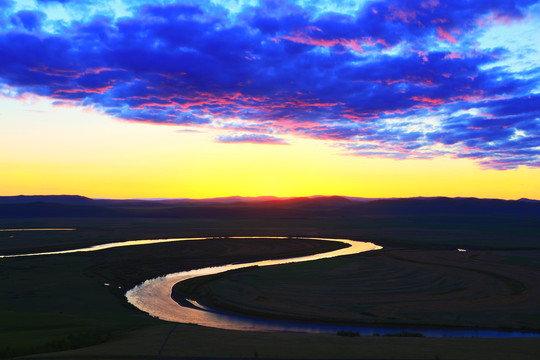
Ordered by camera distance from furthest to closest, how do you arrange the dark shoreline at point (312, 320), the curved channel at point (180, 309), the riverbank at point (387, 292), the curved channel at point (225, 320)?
1. the riverbank at point (387, 292)
2. the curved channel at point (180, 309)
3. the dark shoreline at point (312, 320)
4. the curved channel at point (225, 320)

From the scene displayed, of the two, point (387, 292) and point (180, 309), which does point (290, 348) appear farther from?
point (387, 292)

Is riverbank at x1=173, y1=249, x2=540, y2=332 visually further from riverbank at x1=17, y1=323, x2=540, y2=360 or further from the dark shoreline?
riverbank at x1=17, y1=323, x2=540, y2=360

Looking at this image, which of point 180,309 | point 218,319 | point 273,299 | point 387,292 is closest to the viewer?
Answer: point 218,319

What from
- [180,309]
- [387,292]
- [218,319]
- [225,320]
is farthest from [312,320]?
[180,309]

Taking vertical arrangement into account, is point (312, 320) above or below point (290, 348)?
below

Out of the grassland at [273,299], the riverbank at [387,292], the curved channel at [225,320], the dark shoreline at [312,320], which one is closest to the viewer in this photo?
the grassland at [273,299]

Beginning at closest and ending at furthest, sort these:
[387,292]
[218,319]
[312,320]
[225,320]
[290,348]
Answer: [290,348] < [312,320] < [225,320] < [218,319] < [387,292]

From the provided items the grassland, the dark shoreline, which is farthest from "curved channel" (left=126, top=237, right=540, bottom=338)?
the grassland

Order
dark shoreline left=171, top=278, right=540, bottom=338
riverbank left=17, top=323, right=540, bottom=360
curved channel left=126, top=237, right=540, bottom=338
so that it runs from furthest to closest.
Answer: dark shoreline left=171, top=278, right=540, bottom=338
curved channel left=126, top=237, right=540, bottom=338
riverbank left=17, top=323, right=540, bottom=360

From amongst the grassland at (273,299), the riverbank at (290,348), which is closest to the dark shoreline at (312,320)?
the grassland at (273,299)

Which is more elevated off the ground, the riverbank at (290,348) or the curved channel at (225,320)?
the riverbank at (290,348)

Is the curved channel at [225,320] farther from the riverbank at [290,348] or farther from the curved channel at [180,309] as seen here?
the riverbank at [290,348]

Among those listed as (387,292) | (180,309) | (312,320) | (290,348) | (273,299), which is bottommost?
Result: (180,309)
